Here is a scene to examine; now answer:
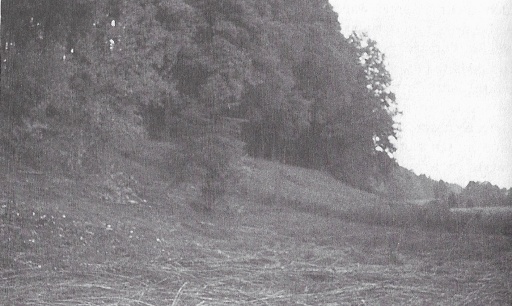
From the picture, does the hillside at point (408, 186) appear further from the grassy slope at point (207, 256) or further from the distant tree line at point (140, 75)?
the distant tree line at point (140, 75)

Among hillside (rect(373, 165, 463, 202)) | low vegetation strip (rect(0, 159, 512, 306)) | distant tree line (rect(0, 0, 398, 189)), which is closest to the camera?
low vegetation strip (rect(0, 159, 512, 306))

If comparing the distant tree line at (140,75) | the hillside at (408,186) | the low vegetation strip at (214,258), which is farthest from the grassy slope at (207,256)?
the hillside at (408,186)

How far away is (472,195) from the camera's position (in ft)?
26.3

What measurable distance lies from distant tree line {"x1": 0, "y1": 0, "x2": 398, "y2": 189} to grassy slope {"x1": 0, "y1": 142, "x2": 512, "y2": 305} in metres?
0.88

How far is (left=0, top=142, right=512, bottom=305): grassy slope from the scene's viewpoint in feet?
15.5

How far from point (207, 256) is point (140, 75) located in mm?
3035

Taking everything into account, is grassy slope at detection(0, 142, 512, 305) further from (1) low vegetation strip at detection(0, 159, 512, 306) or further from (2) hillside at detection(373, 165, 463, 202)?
(2) hillside at detection(373, 165, 463, 202)

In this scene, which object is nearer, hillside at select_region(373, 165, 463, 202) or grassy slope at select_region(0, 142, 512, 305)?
grassy slope at select_region(0, 142, 512, 305)

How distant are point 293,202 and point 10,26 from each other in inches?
288

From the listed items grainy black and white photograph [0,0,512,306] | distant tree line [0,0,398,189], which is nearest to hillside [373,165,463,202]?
grainy black and white photograph [0,0,512,306]

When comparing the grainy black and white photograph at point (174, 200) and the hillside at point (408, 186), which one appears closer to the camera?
the grainy black and white photograph at point (174, 200)

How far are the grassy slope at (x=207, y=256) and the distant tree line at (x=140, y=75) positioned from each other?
88 centimetres

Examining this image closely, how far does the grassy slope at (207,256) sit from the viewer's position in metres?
4.73

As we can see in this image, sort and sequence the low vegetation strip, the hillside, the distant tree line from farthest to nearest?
1. the hillside
2. the distant tree line
3. the low vegetation strip
